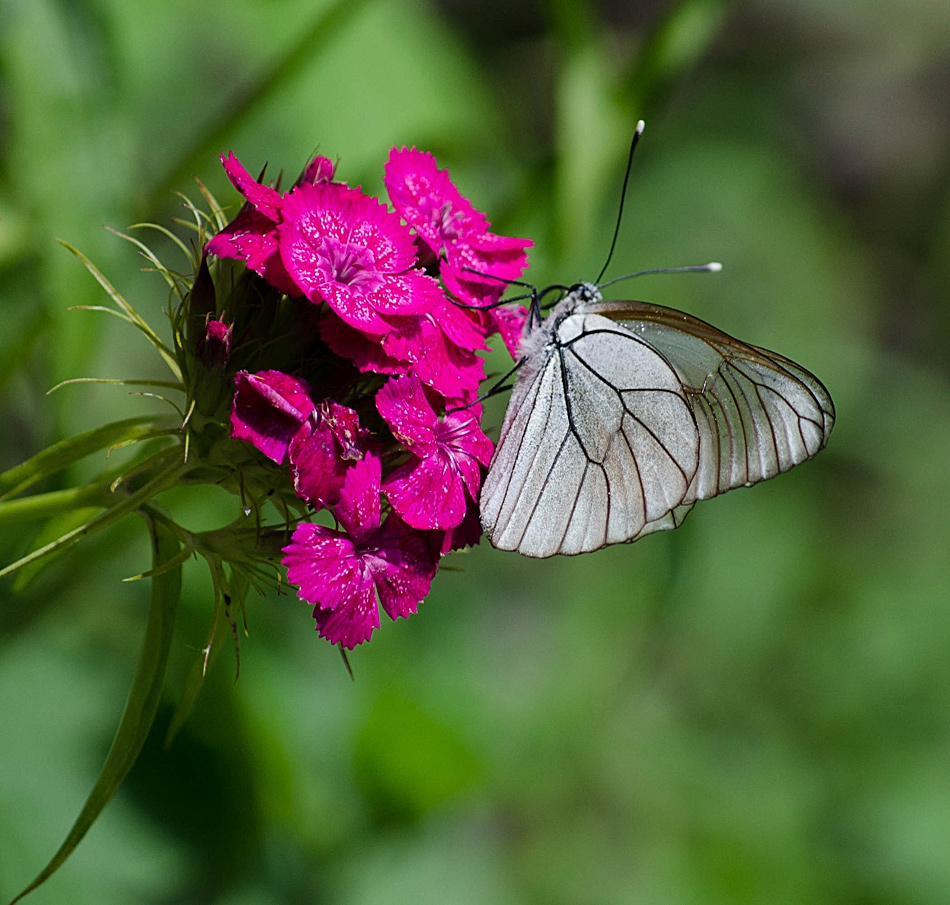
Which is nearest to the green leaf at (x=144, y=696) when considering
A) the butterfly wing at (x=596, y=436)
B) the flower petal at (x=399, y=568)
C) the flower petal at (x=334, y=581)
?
the flower petal at (x=334, y=581)

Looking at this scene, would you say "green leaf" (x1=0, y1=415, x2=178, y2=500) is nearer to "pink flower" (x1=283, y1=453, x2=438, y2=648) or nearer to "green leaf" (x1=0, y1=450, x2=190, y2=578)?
"green leaf" (x1=0, y1=450, x2=190, y2=578)

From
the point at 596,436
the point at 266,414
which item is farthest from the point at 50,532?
the point at 596,436

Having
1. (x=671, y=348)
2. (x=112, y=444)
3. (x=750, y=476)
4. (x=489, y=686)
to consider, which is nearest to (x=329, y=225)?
(x=112, y=444)

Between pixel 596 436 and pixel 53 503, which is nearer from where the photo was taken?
pixel 53 503

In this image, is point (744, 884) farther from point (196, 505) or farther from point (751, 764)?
point (196, 505)

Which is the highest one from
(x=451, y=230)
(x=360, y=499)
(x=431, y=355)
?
(x=451, y=230)

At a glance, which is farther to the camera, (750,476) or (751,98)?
(751,98)

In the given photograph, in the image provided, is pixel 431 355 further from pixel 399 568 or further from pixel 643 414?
pixel 643 414
